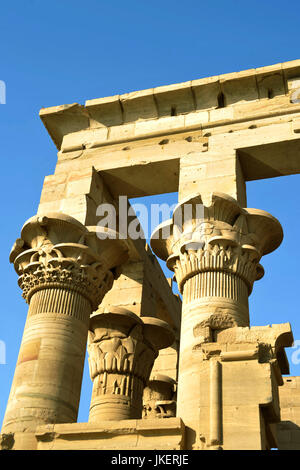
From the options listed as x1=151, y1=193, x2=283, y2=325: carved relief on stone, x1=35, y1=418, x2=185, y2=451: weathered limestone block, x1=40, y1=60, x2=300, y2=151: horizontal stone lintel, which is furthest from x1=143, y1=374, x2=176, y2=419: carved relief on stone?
x1=35, y1=418, x2=185, y2=451: weathered limestone block

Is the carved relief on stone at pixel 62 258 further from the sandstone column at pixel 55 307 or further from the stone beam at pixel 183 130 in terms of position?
the stone beam at pixel 183 130

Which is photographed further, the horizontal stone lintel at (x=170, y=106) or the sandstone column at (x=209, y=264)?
the horizontal stone lintel at (x=170, y=106)

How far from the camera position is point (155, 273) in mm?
18703

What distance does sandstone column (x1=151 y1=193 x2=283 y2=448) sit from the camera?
11.6 meters

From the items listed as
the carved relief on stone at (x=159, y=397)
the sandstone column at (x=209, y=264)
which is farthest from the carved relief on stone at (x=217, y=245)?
the carved relief on stone at (x=159, y=397)

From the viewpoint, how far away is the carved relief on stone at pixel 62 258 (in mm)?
13188

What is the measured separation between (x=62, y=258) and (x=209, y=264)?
2.79 m

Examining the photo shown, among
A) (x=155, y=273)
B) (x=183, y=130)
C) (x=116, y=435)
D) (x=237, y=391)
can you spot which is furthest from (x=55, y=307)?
(x=155, y=273)

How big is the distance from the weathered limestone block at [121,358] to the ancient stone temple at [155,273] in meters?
0.03

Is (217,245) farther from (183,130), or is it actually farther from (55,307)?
(183,130)

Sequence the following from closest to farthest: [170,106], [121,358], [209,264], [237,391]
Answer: [237,391] < [209,264] < [121,358] < [170,106]

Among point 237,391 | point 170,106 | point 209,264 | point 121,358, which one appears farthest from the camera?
point 170,106
